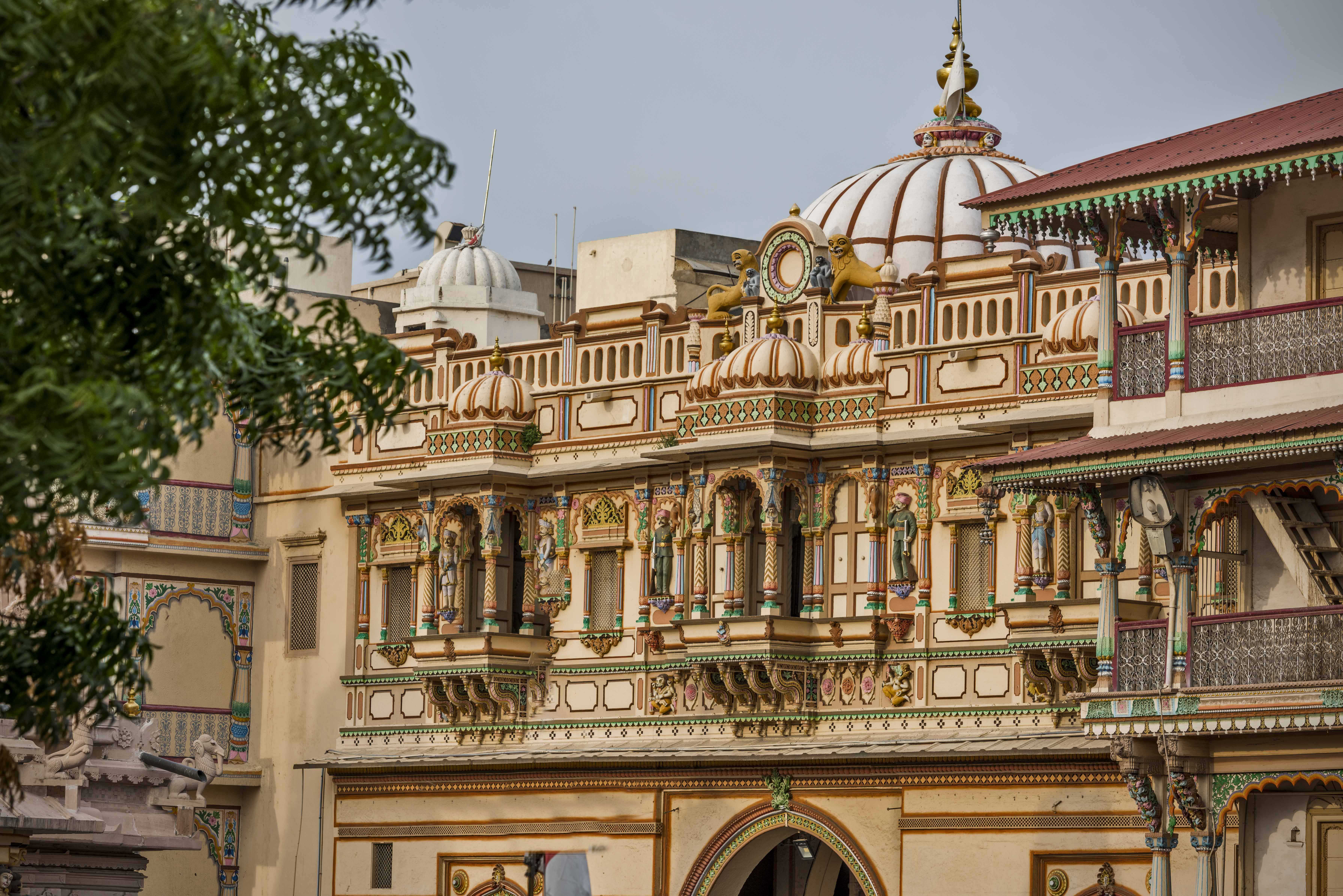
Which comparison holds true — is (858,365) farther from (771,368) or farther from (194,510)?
(194,510)

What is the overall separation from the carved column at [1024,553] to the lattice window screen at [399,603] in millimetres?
9768

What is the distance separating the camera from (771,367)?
32.0 m

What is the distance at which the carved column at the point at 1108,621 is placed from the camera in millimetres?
25016

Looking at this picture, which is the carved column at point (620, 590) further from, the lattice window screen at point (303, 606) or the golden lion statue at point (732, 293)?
the lattice window screen at point (303, 606)

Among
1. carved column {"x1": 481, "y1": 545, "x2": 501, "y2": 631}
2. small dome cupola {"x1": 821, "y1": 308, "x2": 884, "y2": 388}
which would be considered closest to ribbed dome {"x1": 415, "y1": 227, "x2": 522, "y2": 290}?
carved column {"x1": 481, "y1": 545, "x2": 501, "y2": 631}

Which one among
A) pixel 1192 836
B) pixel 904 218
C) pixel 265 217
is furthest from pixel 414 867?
pixel 265 217

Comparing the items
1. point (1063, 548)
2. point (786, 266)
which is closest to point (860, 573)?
point (1063, 548)

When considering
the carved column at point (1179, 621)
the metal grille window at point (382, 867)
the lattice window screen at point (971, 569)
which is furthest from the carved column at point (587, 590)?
the carved column at point (1179, 621)

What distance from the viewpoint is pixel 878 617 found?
31.2 m

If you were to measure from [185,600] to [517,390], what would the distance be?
256 inches

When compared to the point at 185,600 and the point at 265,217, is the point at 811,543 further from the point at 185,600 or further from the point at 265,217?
the point at 265,217

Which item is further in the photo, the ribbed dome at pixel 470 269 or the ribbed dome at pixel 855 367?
the ribbed dome at pixel 470 269

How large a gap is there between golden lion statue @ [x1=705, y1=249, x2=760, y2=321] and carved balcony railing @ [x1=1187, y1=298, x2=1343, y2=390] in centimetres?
937

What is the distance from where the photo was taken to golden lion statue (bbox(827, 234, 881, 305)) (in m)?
32.8
